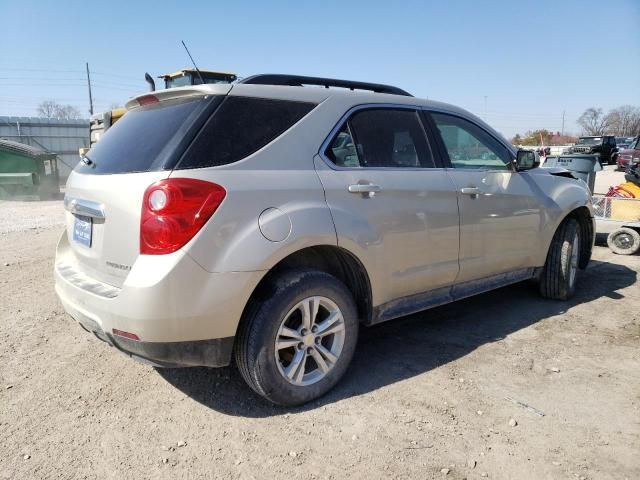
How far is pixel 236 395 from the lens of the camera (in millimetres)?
2990

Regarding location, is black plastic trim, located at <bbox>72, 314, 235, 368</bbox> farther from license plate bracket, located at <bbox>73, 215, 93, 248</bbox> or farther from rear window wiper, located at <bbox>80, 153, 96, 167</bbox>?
rear window wiper, located at <bbox>80, 153, 96, 167</bbox>

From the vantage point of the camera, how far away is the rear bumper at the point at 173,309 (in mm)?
2318

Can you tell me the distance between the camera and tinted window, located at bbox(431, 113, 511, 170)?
3727 mm

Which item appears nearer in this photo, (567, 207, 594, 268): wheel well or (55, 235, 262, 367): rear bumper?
(55, 235, 262, 367): rear bumper

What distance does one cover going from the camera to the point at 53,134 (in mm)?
23312

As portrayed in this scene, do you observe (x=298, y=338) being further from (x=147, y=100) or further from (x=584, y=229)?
(x=584, y=229)

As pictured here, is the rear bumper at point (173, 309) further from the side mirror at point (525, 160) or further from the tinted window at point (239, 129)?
the side mirror at point (525, 160)

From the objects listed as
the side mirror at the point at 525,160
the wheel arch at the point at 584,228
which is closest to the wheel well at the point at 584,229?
the wheel arch at the point at 584,228

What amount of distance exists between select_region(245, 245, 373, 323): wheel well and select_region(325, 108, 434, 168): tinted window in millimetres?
548

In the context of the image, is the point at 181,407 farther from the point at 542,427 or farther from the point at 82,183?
the point at 542,427

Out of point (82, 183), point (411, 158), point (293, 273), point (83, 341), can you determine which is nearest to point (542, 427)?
point (293, 273)

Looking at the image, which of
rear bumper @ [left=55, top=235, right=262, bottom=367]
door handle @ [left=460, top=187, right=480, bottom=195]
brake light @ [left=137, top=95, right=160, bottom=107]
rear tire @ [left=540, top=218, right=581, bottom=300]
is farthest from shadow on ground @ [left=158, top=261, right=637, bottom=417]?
brake light @ [left=137, top=95, right=160, bottom=107]

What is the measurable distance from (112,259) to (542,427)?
2464 millimetres

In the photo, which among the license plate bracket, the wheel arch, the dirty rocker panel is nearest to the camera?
the license plate bracket
